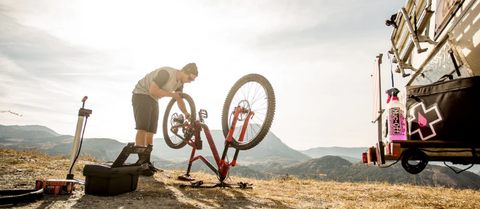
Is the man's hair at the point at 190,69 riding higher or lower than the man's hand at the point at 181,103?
higher

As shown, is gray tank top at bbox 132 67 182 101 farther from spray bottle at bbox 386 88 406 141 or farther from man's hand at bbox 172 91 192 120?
spray bottle at bbox 386 88 406 141

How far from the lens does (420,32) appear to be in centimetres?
317

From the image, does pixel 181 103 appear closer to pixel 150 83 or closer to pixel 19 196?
pixel 150 83

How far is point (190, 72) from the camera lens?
180 inches

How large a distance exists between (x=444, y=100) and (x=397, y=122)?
46 centimetres

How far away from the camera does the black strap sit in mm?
1983

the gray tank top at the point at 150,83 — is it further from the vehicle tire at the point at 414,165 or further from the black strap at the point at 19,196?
the vehicle tire at the point at 414,165

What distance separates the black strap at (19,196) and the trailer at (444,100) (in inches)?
119

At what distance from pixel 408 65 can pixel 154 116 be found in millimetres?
4260

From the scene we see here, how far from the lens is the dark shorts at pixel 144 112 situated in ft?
14.1

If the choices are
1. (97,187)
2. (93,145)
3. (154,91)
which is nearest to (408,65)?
(154,91)

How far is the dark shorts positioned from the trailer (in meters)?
3.48

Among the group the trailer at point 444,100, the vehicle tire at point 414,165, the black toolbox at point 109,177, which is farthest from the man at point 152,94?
the vehicle tire at point 414,165

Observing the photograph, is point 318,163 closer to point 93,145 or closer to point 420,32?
point 420,32
